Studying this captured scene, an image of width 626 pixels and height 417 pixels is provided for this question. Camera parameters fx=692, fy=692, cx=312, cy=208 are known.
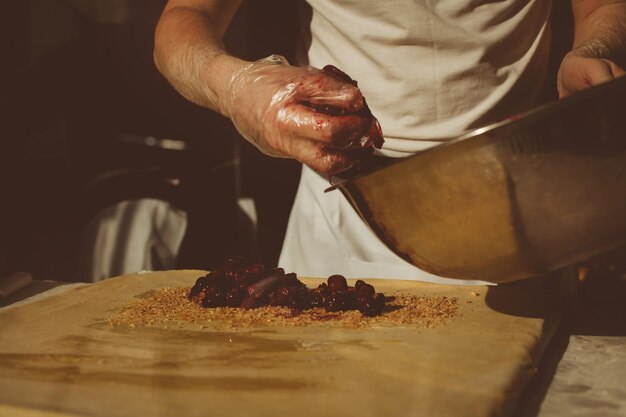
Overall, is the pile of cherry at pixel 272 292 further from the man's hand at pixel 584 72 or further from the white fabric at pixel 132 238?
the white fabric at pixel 132 238

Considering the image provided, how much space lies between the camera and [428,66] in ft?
5.76

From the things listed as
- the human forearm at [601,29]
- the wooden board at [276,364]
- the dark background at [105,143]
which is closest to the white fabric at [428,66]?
the human forearm at [601,29]

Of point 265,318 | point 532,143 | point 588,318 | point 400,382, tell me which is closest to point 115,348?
point 265,318

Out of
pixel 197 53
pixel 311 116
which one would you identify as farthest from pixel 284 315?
pixel 197 53

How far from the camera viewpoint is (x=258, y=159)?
3.54 meters

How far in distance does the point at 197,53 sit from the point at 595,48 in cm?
88

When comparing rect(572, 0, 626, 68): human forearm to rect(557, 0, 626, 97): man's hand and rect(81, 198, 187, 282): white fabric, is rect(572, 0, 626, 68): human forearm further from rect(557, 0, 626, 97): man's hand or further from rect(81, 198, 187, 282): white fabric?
rect(81, 198, 187, 282): white fabric

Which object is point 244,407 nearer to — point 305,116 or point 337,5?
point 305,116

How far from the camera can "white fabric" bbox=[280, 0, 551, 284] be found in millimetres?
1739

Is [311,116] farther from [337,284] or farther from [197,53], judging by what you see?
[197,53]

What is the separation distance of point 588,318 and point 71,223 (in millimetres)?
2603

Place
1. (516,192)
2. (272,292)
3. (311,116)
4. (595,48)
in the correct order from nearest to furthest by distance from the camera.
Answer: (516,192)
(311,116)
(272,292)
(595,48)

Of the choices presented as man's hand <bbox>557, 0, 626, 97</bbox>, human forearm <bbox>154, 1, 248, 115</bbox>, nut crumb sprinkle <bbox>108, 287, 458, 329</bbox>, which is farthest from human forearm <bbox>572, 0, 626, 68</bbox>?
human forearm <bbox>154, 1, 248, 115</bbox>

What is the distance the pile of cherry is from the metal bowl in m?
0.24
